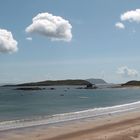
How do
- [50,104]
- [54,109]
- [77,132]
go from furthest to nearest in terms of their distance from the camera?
[50,104]
[54,109]
[77,132]

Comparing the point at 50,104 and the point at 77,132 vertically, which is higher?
the point at 50,104

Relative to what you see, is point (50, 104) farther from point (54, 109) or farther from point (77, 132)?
point (77, 132)

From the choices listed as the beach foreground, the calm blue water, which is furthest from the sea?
the beach foreground

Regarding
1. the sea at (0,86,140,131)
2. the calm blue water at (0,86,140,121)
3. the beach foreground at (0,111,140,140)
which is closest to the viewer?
the beach foreground at (0,111,140,140)

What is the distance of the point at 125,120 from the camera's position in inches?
1292

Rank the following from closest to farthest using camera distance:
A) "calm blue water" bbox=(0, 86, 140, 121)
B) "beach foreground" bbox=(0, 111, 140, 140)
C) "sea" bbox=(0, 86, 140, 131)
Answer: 1. "beach foreground" bbox=(0, 111, 140, 140)
2. "sea" bbox=(0, 86, 140, 131)
3. "calm blue water" bbox=(0, 86, 140, 121)

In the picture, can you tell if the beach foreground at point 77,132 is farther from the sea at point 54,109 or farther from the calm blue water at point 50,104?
the calm blue water at point 50,104

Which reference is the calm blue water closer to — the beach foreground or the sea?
the sea

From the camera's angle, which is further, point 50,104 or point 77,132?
point 50,104

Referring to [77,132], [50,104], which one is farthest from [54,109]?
[77,132]

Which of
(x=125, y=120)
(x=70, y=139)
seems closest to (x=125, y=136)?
(x=70, y=139)

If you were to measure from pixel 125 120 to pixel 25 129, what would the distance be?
9868 millimetres

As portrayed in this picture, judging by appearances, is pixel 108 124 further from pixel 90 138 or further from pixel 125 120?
pixel 90 138

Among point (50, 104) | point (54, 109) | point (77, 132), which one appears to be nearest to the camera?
point (77, 132)
